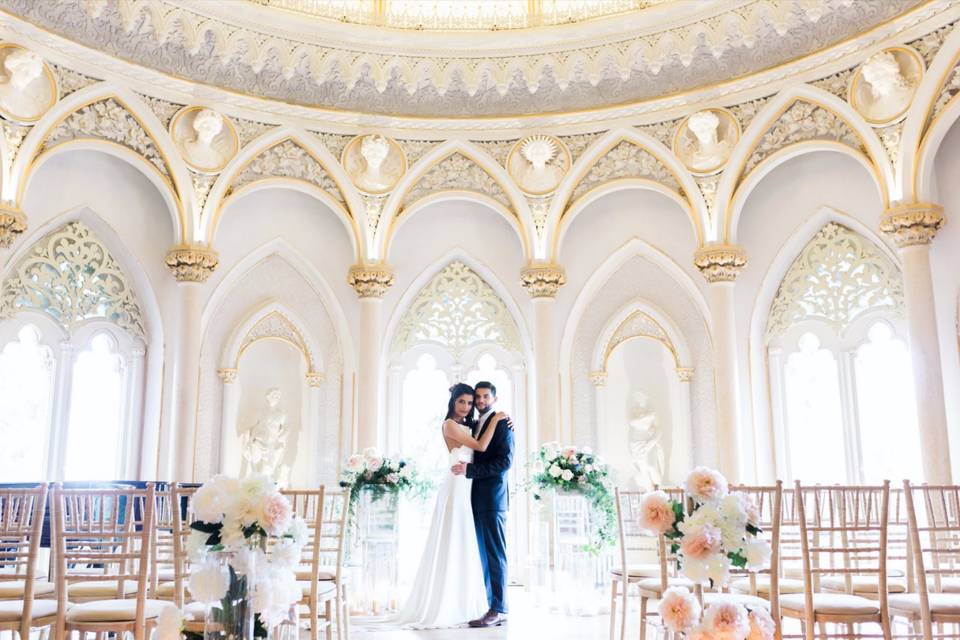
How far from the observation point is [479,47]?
1147cm

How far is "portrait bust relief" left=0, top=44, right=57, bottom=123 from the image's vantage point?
9.47 metres

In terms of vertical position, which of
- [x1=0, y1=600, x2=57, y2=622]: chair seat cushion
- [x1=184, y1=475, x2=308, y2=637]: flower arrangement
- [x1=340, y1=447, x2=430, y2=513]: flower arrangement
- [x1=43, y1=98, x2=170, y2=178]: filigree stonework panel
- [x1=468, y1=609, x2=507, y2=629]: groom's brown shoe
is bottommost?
[x1=468, y1=609, x2=507, y2=629]: groom's brown shoe

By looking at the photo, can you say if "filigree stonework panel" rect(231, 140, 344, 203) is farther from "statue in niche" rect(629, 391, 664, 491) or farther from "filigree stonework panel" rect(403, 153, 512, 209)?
"statue in niche" rect(629, 391, 664, 491)

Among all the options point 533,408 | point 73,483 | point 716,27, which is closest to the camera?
point 73,483

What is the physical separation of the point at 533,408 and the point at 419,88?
14.8 ft

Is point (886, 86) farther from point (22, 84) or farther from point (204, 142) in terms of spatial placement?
point (22, 84)

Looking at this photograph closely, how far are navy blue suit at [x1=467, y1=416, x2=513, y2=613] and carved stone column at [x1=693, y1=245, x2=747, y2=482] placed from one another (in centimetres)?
423

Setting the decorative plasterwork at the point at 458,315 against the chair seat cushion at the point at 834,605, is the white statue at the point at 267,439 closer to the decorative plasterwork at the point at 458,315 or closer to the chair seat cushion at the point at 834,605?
the decorative plasterwork at the point at 458,315

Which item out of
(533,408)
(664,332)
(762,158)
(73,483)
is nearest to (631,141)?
(762,158)

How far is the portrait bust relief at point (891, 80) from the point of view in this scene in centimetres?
973

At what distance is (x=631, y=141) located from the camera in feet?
38.6

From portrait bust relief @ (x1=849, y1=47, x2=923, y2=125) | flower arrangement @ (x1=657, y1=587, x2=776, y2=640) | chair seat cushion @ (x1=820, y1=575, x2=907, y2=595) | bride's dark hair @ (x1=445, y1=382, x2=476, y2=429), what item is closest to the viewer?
flower arrangement @ (x1=657, y1=587, x2=776, y2=640)

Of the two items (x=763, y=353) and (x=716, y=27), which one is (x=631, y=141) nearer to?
(x=716, y=27)

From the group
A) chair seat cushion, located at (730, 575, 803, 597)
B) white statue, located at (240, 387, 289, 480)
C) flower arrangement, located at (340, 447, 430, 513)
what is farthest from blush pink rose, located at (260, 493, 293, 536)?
white statue, located at (240, 387, 289, 480)
